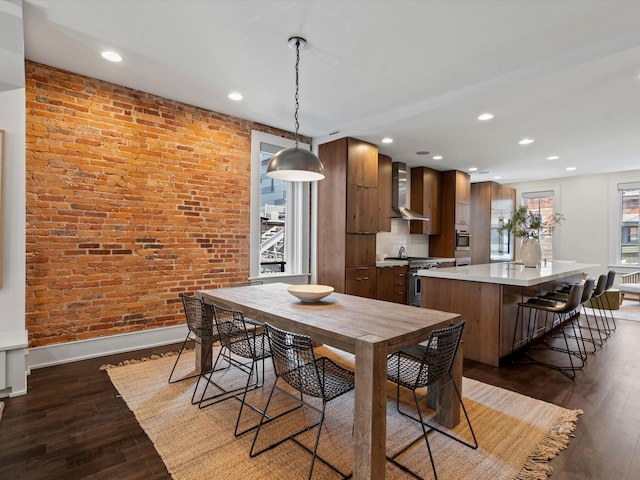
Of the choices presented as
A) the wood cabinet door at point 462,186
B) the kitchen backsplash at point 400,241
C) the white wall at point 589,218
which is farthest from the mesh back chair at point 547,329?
the white wall at point 589,218

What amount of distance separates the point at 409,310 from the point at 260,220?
2.94m

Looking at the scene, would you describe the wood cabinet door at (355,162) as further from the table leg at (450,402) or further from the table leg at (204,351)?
the table leg at (450,402)

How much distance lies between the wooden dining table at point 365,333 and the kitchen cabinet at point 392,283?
2.62 meters

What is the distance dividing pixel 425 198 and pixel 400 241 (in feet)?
3.27

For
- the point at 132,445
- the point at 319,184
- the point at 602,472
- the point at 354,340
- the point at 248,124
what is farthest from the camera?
the point at 319,184

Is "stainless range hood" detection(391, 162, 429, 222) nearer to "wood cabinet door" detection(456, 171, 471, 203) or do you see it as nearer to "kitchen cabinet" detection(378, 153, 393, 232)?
"kitchen cabinet" detection(378, 153, 393, 232)

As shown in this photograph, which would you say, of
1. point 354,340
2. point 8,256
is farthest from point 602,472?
point 8,256

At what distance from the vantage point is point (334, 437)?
2154 millimetres

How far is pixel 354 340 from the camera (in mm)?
1726

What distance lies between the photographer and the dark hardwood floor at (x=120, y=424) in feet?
6.16

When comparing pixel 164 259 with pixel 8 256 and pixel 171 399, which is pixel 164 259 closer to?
pixel 8 256

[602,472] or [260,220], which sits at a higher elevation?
[260,220]

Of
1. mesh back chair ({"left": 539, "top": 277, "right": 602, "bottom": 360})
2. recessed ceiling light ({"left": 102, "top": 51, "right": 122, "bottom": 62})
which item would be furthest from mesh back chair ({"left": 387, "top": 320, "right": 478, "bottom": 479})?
recessed ceiling light ({"left": 102, "top": 51, "right": 122, "bottom": 62})

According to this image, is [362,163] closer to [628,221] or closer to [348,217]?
[348,217]
